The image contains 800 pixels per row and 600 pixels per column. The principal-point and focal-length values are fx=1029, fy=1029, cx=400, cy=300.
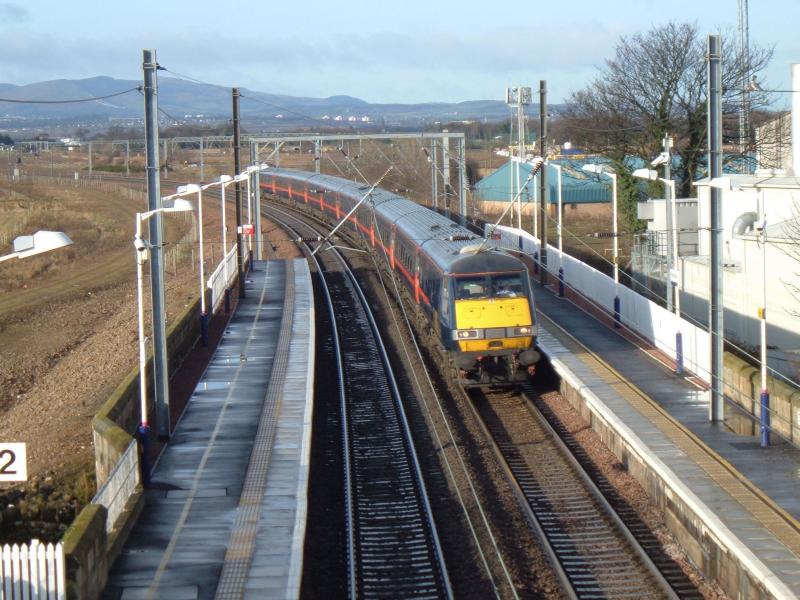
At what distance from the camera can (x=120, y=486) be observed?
1329 centimetres

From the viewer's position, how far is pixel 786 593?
10.5m

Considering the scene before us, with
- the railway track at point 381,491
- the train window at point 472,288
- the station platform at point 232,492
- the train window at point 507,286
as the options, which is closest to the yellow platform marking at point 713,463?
the train window at point 507,286

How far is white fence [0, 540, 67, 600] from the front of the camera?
984cm

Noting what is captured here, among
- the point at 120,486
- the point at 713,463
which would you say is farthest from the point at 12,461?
the point at 713,463

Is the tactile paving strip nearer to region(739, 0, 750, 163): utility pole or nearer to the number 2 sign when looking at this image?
the number 2 sign

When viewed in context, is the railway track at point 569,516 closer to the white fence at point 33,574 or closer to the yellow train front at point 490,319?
the yellow train front at point 490,319

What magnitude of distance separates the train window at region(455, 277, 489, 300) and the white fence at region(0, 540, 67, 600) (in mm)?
11982

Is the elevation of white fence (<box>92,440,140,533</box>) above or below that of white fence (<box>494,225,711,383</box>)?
below

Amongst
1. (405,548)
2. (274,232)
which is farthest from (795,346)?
(274,232)

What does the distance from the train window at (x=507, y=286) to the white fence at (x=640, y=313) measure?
3.51 m

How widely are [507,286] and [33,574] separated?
499 inches

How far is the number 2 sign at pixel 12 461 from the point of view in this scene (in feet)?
37.3

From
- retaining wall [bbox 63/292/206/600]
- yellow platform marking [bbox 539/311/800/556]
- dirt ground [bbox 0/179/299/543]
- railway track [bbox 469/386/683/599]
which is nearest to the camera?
retaining wall [bbox 63/292/206/600]

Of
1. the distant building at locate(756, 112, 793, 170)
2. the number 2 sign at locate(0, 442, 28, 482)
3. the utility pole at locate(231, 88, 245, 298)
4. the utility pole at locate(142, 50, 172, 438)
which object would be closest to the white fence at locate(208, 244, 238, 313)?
the utility pole at locate(231, 88, 245, 298)
